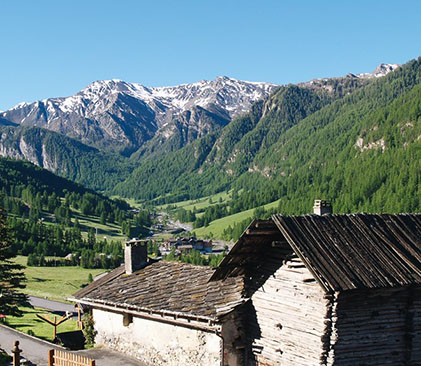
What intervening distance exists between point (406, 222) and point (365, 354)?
6.38m

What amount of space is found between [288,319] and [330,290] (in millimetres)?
3006

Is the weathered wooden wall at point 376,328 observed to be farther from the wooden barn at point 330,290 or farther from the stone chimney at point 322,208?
the stone chimney at point 322,208

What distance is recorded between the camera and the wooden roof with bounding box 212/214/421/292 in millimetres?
19219

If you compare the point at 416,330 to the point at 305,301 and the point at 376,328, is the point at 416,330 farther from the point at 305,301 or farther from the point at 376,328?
the point at 305,301

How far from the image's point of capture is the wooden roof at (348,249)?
19219 millimetres

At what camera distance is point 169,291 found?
26625 mm

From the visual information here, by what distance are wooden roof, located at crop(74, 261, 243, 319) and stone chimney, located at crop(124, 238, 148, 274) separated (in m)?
Result: 0.54

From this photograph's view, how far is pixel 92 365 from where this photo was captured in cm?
2002

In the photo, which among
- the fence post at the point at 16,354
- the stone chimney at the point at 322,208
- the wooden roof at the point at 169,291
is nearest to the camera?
the wooden roof at the point at 169,291

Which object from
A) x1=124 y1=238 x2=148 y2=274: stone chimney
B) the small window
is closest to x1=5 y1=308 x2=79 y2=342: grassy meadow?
x1=124 y1=238 x2=148 y2=274: stone chimney

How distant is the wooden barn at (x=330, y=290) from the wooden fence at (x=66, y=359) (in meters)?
6.28

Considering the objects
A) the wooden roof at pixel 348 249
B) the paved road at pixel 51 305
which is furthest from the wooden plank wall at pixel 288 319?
the paved road at pixel 51 305

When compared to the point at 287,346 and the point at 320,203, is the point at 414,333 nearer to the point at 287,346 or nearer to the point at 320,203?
the point at 287,346

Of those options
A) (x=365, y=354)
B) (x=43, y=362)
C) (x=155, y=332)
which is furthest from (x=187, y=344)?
(x=43, y=362)
